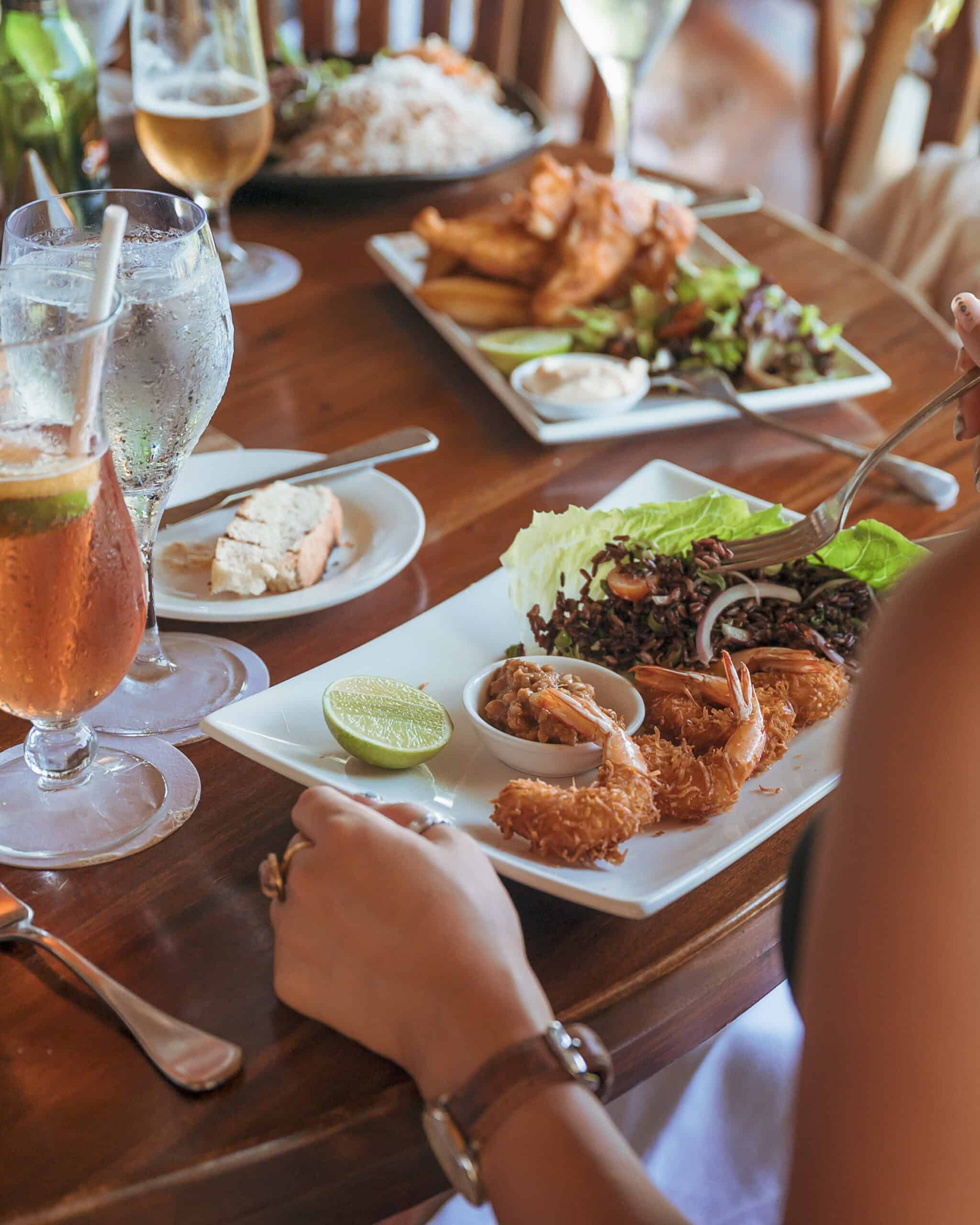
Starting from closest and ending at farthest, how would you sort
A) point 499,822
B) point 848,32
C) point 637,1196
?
point 637,1196 → point 499,822 → point 848,32

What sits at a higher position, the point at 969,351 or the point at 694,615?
the point at 969,351

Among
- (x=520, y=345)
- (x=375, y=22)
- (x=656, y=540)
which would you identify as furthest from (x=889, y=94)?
(x=656, y=540)

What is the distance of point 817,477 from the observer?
161 centimetres

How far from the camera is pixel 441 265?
2.02 metres

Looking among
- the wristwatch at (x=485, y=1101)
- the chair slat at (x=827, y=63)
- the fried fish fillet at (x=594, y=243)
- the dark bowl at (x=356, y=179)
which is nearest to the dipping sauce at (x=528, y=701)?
the wristwatch at (x=485, y=1101)

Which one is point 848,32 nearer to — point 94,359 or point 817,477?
point 817,477

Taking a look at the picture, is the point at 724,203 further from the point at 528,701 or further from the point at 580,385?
the point at 528,701

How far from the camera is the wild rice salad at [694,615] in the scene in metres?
1.19

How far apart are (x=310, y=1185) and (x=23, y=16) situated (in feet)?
5.91

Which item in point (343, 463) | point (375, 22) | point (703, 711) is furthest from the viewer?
point (375, 22)

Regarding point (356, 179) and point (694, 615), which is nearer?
point (694, 615)

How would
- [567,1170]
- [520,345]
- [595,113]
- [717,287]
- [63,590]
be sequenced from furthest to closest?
[595,113] < [717,287] < [520,345] < [63,590] < [567,1170]

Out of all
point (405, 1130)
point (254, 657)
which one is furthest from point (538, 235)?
point (405, 1130)

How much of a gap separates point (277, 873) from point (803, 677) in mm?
526
